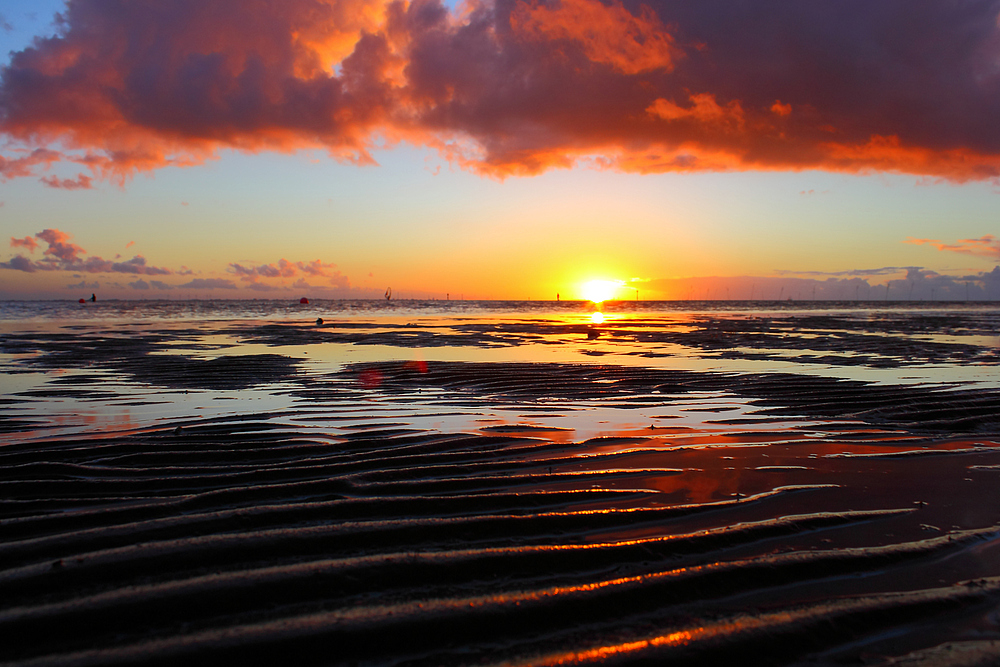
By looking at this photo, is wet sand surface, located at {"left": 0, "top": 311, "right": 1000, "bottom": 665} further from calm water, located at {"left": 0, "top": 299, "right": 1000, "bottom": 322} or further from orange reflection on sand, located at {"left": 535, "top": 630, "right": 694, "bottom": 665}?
calm water, located at {"left": 0, "top": 299, "right": 1000, "bottom": 322}

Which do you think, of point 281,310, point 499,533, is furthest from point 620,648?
point 281,310

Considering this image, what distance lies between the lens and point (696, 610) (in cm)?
304

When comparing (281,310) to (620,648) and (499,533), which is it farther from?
(620,648)

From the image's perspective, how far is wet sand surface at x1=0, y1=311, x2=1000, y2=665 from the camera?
2.76m

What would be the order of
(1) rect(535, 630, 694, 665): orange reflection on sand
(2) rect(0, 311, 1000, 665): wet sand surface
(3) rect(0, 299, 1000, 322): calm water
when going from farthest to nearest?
(3) rect(0, 299, 1000, 322): calm water, (2) rect(0, 311, 1000, 665): wet sand surface, (1) rect(535, 630, 694, 665): orange reflection on sand

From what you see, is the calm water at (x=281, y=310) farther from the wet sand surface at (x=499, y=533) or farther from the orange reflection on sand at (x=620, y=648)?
the orange reflection on sand at (x=620, y=648)

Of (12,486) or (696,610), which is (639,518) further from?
(12,486)

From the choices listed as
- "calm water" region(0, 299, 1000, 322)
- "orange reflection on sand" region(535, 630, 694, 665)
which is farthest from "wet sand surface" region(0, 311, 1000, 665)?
"calm water" region(0, 299, 1000, 322)

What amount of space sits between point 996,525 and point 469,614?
420 centimetres

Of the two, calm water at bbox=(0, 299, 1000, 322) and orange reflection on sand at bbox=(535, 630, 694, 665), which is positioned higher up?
orange reflection on sand at bbox=(535, 630, 694, 665)

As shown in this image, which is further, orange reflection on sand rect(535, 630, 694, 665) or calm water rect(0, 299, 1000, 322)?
calm water rect(0, 299, 1000, 322)

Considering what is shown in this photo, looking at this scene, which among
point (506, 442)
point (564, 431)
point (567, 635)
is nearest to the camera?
point (567, 635)

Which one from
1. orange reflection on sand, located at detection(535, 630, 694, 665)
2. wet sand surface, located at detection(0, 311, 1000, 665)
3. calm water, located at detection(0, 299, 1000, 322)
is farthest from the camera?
calm water, located at detection(0, 299, 1000, 322)

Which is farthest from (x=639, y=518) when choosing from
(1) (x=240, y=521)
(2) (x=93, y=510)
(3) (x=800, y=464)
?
(2) (x=93, y=510)
